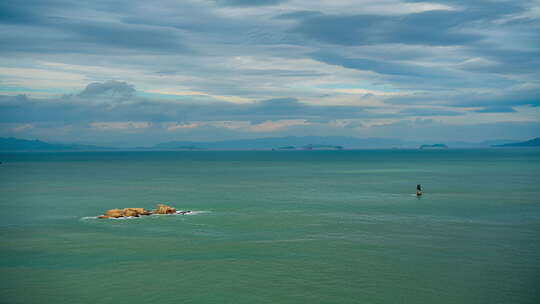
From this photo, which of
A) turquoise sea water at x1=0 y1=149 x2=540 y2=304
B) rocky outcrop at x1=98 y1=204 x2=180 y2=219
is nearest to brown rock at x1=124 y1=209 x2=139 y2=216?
rocky outcrop at x1=98 y1=204 x2=180 y2=219

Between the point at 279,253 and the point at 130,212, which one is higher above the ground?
the point at 130,212

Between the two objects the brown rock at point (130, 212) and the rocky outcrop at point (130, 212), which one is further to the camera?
the brown rock at point (130, 212)

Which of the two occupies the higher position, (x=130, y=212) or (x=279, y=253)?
(x=130, y=212)

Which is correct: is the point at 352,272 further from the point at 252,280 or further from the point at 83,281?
the point at 83,281

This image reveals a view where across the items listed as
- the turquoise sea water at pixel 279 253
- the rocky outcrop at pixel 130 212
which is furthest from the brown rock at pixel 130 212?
the turquoise sea water at pixel 279 253

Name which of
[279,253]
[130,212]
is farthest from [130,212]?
[279,253]

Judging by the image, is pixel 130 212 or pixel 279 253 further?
pixel 130 212

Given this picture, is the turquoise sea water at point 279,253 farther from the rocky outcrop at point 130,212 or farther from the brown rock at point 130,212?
the brown rock at point 130,212

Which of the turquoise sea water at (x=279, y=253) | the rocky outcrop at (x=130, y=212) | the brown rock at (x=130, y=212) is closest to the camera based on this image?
the turquoise sea water at (x=279, y=253)

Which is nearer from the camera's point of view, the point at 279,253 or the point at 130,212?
the point at 279,253

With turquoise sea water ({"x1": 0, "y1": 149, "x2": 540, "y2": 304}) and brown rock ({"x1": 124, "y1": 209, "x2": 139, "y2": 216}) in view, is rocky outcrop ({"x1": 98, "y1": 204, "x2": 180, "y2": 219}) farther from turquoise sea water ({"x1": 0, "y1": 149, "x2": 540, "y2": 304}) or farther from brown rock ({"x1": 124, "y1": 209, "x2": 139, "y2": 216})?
turquoise sea water ({"x1": 0, "y1": 149, "x2": 540, "y2": 304})

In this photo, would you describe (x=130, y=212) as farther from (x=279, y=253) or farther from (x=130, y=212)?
(x=279, y=253)

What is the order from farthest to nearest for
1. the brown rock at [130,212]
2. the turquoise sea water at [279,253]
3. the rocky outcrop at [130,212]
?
the brown rock at [130,212], the rocky outcrop at [130,212], the turquoise sea water at [279,253]

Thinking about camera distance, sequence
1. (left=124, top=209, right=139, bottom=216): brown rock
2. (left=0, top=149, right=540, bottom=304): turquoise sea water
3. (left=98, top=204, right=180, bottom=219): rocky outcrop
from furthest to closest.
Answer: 1. (left=124, top=209, right=139, bottom=216): brown rock
2. (left=98, top=204, right=180, bottom=219): rocky outcrop
3. (left=0, top=149, right=540, bottom=304): turquoise sea water
